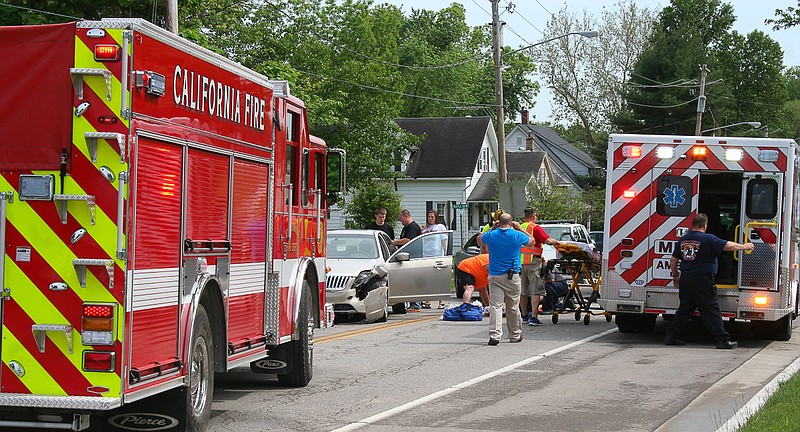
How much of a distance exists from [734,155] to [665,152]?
97 cm

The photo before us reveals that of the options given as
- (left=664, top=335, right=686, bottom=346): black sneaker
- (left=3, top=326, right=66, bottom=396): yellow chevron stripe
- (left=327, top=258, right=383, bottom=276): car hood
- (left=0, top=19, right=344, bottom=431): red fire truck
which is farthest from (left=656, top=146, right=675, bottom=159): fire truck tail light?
(left=3, top=326, right=66, bottom=396): yellow chevron stripe

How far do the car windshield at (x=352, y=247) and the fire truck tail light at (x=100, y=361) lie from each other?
13.4 meters

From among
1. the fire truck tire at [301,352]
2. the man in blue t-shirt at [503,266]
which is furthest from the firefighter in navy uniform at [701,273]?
the fire truck tire at [301,352]

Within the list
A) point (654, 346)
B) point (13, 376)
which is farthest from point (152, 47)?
point (654, 346)

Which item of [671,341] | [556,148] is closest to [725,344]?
[671,341]

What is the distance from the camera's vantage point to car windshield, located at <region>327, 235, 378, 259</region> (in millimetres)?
20812

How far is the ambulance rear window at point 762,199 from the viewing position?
16641 millimetres

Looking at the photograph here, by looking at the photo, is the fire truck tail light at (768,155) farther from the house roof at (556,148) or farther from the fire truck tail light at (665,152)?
the house roof at (556,148)

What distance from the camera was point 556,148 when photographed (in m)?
90.8

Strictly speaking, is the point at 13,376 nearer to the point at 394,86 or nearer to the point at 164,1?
the point at 164,1

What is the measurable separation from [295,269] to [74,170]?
15.2 ft

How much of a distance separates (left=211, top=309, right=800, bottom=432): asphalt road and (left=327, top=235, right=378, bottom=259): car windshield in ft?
8.36

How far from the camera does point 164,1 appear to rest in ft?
67.7

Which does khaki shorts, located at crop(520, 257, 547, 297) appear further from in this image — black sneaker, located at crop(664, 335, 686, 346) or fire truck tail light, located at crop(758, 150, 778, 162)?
fire truck tail light, located at crop(758, 150, 778, 162)
